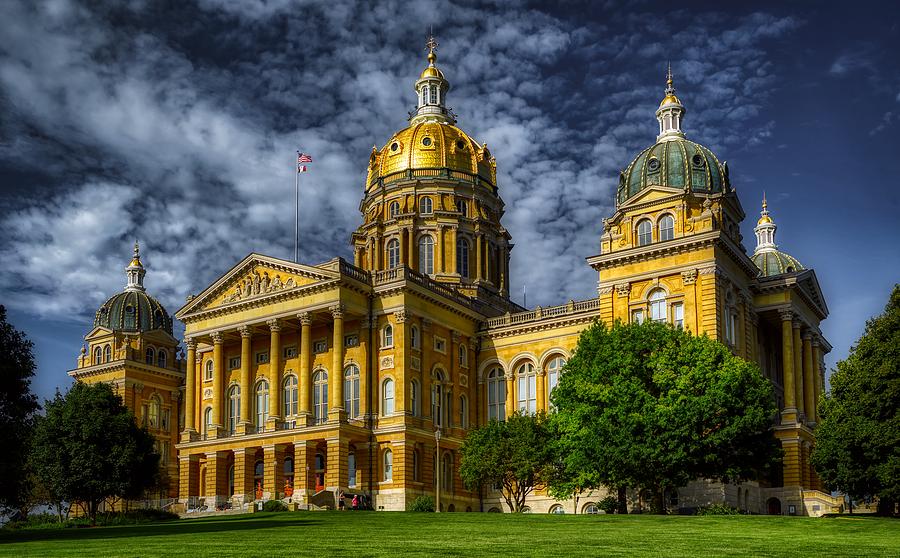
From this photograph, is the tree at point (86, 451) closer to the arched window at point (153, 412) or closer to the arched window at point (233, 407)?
the arched window at point (233, 407)

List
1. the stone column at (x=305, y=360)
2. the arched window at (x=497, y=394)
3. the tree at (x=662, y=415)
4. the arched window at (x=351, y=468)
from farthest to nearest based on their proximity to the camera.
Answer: the arched window at (x=497, y=394), the stone column at (x=305, y=360), the arched window at (x=351, y=468), the tree at (x=662, y=415)

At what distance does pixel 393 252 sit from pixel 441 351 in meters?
16.8

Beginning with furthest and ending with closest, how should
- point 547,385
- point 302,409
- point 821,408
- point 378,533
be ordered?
point 547,385 < point 302,409 < point 821,408 < point 378,533

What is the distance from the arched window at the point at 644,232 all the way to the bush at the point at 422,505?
70.8 feet

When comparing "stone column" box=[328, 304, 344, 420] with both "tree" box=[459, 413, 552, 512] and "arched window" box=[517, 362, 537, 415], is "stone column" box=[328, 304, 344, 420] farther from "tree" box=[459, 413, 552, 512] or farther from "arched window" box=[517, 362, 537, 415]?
"arched window" box=[517, 362, 537, 415]

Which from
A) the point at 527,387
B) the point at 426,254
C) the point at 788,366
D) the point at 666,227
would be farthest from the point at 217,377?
the point at 788,366

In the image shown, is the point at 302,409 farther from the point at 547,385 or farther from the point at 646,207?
the point at 646,207

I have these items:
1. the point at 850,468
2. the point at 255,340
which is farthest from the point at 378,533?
the point at 255,340

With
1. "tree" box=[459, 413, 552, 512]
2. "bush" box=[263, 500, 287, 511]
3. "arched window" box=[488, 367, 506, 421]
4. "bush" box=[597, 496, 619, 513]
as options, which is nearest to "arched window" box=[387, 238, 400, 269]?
"arched window" box=[488, 367, 506, 421]

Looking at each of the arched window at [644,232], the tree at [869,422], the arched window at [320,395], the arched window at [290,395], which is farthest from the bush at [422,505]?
the tree at [869,422]

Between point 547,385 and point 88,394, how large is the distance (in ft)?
105

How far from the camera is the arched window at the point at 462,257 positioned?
3669 inches

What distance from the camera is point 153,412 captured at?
4094 inches

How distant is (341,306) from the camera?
73.1 m
